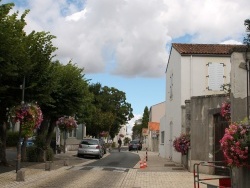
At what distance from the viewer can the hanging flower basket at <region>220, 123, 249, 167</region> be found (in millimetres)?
8336

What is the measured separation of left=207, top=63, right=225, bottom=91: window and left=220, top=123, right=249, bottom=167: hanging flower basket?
18.8m

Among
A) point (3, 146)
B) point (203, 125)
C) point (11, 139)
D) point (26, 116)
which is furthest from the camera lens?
point (11, 139)

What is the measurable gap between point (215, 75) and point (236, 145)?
19.4 m

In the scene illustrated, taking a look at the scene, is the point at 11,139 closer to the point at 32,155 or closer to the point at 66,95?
the point at 32,155

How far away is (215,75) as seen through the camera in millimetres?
27219

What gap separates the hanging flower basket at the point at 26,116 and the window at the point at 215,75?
1403 centimetres

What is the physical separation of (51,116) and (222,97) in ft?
34.5

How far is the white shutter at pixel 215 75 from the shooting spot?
27.0 meters

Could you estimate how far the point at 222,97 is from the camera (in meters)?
18.3

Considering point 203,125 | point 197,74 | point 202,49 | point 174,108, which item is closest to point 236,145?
point 203,125

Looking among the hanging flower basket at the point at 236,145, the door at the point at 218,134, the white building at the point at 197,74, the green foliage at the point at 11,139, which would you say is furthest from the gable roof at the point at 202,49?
the green foliage at the point at 11,139

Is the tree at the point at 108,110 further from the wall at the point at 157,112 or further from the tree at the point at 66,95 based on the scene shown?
the tree at the point at 66,95

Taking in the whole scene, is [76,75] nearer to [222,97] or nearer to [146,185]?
[222,97]

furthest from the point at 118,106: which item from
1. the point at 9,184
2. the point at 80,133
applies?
the point at 9,184
